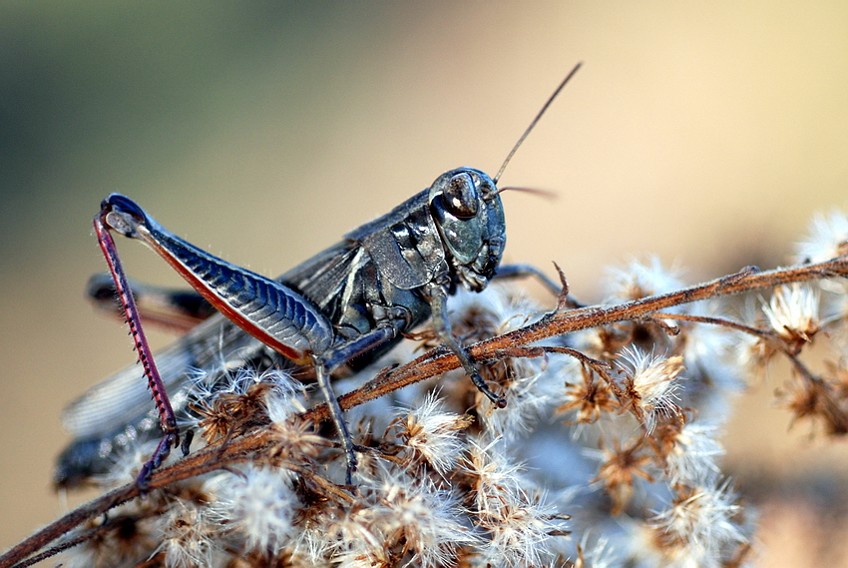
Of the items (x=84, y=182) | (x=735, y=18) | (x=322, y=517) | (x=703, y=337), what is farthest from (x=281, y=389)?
(x=735, y=18)

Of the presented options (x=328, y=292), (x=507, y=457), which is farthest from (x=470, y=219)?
(x=507, y=457)

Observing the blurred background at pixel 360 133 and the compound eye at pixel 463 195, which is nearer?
the compound eye at pixel 463 195

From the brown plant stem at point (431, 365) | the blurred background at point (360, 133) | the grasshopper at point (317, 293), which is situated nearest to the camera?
the brown plant stem at point (431, 365)

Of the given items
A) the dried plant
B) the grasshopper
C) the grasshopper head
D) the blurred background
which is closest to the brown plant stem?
the dried plant

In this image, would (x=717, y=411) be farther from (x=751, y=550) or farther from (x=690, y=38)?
(x=690, y=38)

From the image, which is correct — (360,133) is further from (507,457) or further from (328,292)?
(507,457)

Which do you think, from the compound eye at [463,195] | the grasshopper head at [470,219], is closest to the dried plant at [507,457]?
the grasshopper head at [470,219]

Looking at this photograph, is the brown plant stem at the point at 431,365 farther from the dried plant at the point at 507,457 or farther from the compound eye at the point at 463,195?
the compound eye at the point at 463,195
